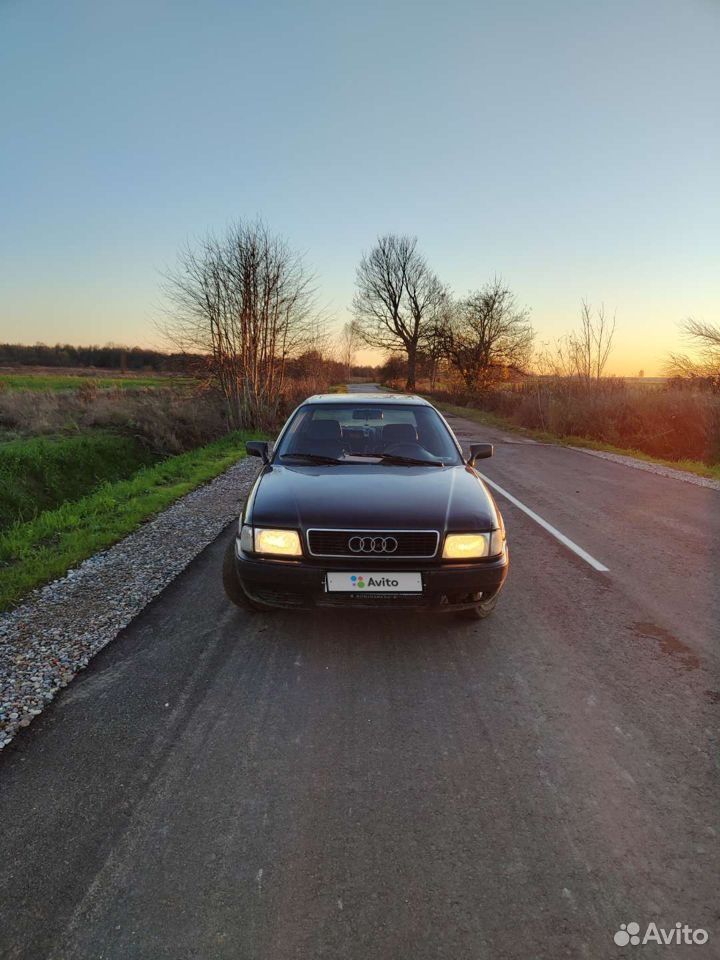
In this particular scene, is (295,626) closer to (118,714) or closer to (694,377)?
(118,714)

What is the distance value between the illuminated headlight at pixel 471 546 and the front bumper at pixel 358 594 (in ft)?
0.17

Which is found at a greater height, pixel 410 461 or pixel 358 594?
pixel 410 461

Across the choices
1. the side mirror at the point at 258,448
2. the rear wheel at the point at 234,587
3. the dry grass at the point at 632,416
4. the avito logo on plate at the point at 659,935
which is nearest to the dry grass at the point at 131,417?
the side mirror at the point at 258,448

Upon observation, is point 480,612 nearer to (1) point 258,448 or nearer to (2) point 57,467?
(1) point 258,448

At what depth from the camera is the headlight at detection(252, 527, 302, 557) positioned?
3244 mm

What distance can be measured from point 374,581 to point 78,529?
511 centimetres

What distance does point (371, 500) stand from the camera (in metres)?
3.41

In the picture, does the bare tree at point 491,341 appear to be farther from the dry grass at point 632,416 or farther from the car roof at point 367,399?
the car roof at point 367,399

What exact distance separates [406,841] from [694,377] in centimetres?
2200

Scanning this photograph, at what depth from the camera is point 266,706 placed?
9.37 feet

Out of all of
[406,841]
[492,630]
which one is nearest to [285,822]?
[406,841]

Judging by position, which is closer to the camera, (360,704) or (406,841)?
(406,841)

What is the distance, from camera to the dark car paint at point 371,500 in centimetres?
325

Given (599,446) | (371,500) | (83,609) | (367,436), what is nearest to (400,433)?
(367,436)
